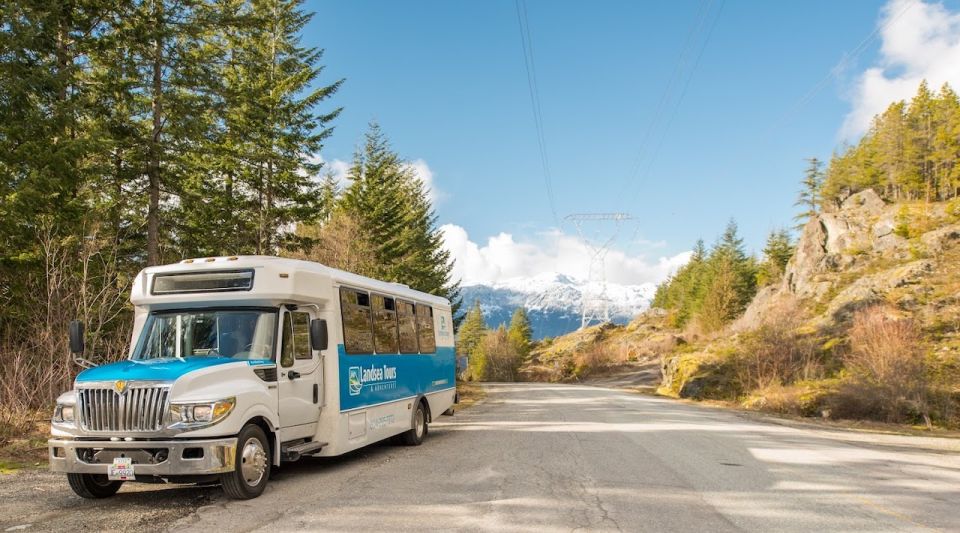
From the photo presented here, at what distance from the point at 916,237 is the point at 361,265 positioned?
46.3m

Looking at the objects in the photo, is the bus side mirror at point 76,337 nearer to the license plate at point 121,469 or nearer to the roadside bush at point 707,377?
the license plate at point 121,469

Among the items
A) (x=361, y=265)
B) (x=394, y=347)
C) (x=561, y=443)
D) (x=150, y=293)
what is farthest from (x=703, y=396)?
(x=150, y=293)

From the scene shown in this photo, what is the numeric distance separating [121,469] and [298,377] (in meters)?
2.56

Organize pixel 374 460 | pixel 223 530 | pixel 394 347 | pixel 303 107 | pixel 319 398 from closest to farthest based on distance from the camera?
1. pixel 223 530
2. pixel 319 398
3. pixel 374 460
4. pixel 394 347
5. pixel 303 107

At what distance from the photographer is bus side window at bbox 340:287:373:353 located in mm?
10359

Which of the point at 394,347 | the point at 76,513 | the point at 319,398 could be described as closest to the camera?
the point at 76,513

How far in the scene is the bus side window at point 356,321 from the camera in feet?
34.0

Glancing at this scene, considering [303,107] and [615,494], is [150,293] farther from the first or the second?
[303,107]

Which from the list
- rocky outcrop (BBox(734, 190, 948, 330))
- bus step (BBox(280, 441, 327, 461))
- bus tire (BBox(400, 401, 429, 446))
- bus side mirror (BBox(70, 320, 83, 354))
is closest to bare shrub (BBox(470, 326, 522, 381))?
rocky outcrop (BBox(734, 190, 948, 330))

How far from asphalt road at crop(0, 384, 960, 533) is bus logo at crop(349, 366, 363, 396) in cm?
126

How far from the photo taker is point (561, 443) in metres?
13.0

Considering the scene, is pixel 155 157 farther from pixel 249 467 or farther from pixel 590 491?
pixel 590 491

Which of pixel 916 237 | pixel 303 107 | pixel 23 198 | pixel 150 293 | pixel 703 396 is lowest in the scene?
pixel 703 396

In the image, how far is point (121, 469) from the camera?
6980mm
